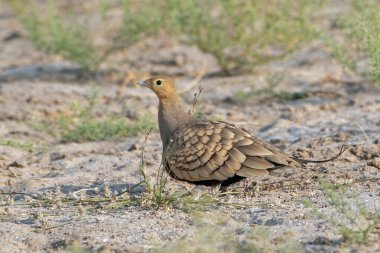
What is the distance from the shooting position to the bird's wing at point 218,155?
5062mm

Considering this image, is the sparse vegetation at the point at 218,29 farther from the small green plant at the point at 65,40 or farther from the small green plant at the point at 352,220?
the small green plant at the point at 352,220

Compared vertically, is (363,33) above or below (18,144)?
above

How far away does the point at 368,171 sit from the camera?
543 centimetres

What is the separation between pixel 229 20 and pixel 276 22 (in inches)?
20.9

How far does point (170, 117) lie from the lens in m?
5.81

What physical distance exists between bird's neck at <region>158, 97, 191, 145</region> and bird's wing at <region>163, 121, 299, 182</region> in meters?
0.32

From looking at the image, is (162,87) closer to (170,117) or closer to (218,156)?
(170,117)

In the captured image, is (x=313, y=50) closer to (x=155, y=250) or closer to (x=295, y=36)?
(x=295, y=36)

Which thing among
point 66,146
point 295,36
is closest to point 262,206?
point 66,146

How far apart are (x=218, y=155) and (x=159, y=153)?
4.64ft

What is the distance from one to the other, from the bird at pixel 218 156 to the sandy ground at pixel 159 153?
0.19 m

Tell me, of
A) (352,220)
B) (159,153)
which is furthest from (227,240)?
(159,153)

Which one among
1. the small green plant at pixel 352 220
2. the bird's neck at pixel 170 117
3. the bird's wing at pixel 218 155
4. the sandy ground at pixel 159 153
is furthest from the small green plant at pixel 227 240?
the bird's neck at pixel 170 117

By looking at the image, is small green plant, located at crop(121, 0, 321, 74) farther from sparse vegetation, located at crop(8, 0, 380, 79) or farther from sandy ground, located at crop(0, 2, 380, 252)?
sandy ground, located at crop(0, 2, 380, 252)
